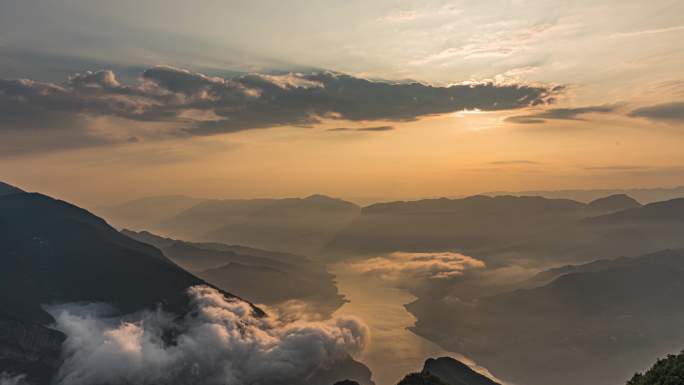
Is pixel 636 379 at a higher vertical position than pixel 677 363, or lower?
lower

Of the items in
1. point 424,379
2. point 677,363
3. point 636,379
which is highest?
point 677,363

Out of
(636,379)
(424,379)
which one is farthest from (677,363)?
(424,379)

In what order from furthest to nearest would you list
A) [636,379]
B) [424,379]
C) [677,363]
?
1. [424,379]
2. [636,379]
3. [677,363]

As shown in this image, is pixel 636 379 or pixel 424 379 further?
pixel 424 379

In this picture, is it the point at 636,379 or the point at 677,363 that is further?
the point at 636,379

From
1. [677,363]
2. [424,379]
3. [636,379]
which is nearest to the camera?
[677,363]

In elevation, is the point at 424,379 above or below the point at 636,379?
below

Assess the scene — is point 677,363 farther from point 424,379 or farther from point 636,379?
point 424,379
